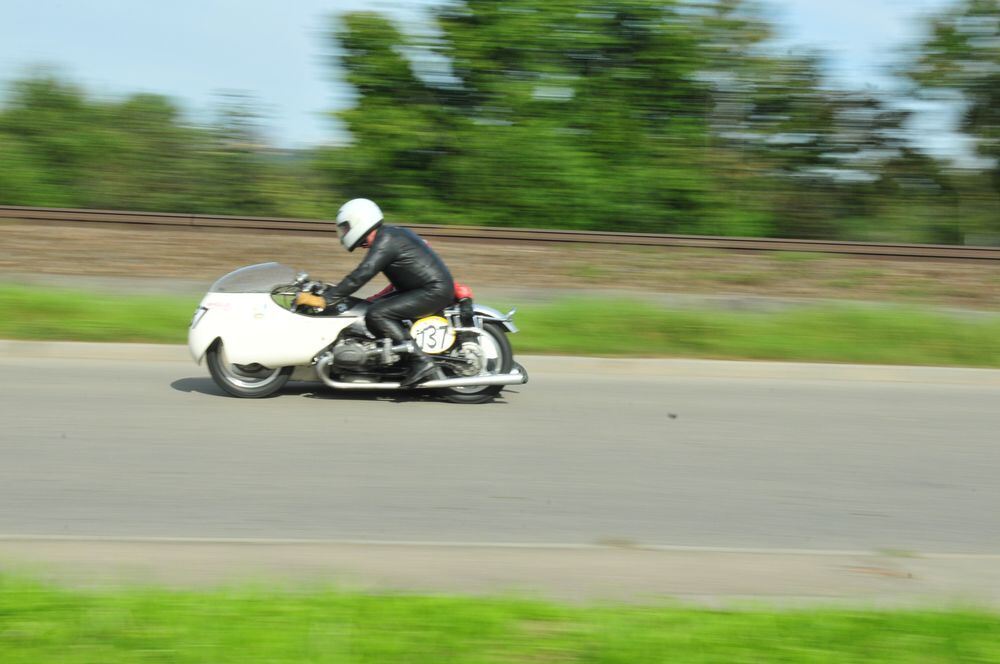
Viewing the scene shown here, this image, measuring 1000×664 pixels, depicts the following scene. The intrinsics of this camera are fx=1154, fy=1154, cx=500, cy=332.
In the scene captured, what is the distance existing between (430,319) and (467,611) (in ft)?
17.4

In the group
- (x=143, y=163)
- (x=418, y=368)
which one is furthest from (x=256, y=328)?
(x=143, y=163)

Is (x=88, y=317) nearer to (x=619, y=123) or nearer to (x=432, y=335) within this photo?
(x=432, y=335)

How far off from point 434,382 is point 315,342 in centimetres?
100

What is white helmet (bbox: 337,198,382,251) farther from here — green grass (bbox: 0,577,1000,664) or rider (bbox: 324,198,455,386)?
green grass (bbox: 0,577,1000,664)

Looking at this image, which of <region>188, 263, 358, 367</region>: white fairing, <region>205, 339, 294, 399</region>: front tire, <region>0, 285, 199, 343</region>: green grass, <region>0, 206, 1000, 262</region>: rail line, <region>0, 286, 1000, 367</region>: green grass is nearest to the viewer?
<region>188, 263, 358, 367</region>: white fairing

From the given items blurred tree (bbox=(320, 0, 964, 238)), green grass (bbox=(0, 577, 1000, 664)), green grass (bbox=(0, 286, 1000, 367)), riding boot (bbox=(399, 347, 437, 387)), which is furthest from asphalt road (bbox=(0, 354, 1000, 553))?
blurred tree (bbox=(320, 0, 964, 238))

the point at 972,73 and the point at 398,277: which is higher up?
the point at 398,277

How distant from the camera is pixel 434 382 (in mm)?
9242

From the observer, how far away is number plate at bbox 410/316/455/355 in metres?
9.27

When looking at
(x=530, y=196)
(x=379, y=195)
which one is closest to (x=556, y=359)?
(x=530, y=196)

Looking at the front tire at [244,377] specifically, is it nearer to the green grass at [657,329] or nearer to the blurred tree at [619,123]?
the green grass at [657,329]

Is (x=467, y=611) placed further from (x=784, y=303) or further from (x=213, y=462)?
(x=784, y=303)

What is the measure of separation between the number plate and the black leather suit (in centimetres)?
7

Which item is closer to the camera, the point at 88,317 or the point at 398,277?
the point at 398,277
